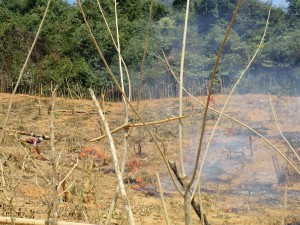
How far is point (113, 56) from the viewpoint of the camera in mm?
16125

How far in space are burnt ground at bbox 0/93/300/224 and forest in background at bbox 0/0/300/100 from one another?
1.47 metres

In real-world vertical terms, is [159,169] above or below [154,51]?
below

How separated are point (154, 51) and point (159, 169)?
7.42 metres

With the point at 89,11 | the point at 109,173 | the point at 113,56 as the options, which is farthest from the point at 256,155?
the point at 89,11

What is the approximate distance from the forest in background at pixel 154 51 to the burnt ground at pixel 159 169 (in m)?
1.47

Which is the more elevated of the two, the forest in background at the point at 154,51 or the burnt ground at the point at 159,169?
the forest in background at the point at 154,51

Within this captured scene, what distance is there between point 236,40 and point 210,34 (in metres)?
1.00

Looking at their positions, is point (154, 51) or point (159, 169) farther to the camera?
point (154, 51)

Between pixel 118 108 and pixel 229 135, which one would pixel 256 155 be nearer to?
pixel 229 135

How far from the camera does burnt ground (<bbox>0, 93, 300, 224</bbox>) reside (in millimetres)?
4828

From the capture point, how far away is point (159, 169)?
8359 mm

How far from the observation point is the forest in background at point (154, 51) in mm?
15211

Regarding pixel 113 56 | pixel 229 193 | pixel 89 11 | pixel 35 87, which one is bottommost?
pixel 229 193

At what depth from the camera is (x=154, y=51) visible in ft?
49.7
